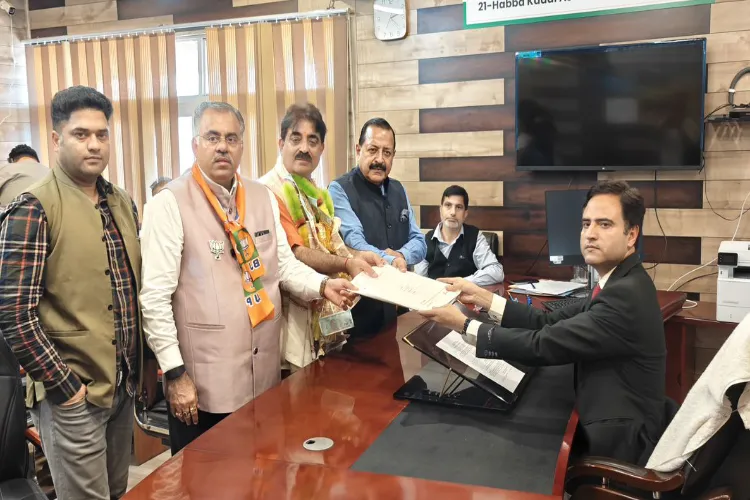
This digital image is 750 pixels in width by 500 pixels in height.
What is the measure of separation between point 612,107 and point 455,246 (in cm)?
132

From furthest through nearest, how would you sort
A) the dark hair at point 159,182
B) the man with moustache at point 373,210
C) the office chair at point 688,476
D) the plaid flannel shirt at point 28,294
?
the dark hair at point 159,182 → the man with moustache at point 373,210 → the plaid flannel shirt at point 28,294 → the office chair at point 688,476

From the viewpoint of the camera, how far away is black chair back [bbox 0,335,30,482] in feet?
6.28

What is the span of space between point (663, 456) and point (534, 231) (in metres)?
2.84

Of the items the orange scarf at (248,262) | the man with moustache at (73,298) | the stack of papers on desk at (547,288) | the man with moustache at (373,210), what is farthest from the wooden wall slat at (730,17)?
the man with moustache at (73,298)

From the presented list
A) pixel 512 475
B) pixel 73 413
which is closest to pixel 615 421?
pixel 512 475

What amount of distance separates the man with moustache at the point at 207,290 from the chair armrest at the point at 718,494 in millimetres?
1296

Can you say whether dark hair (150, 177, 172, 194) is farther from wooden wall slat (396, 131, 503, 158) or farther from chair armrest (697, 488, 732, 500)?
chair armrest (697, 488, 732, 500)

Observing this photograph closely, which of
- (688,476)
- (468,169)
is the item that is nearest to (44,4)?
(468,169)

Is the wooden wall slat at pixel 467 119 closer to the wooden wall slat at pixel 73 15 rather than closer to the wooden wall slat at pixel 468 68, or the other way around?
the wooden wall slat at pixel 468 68

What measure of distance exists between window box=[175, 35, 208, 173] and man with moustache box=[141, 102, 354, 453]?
10.9 ft

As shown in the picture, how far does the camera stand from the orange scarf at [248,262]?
6.54 ft

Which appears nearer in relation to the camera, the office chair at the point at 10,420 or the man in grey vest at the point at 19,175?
the office chair at the point at 10,420

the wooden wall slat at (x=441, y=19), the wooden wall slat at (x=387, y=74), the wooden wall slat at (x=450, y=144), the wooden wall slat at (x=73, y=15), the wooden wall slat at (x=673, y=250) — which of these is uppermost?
the wooden wall slat at (x=73, y=15)

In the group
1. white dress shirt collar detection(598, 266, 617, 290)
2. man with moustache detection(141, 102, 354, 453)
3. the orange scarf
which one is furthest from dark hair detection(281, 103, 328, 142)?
white dress shirt collar detection(598, 266, 617, 290)
